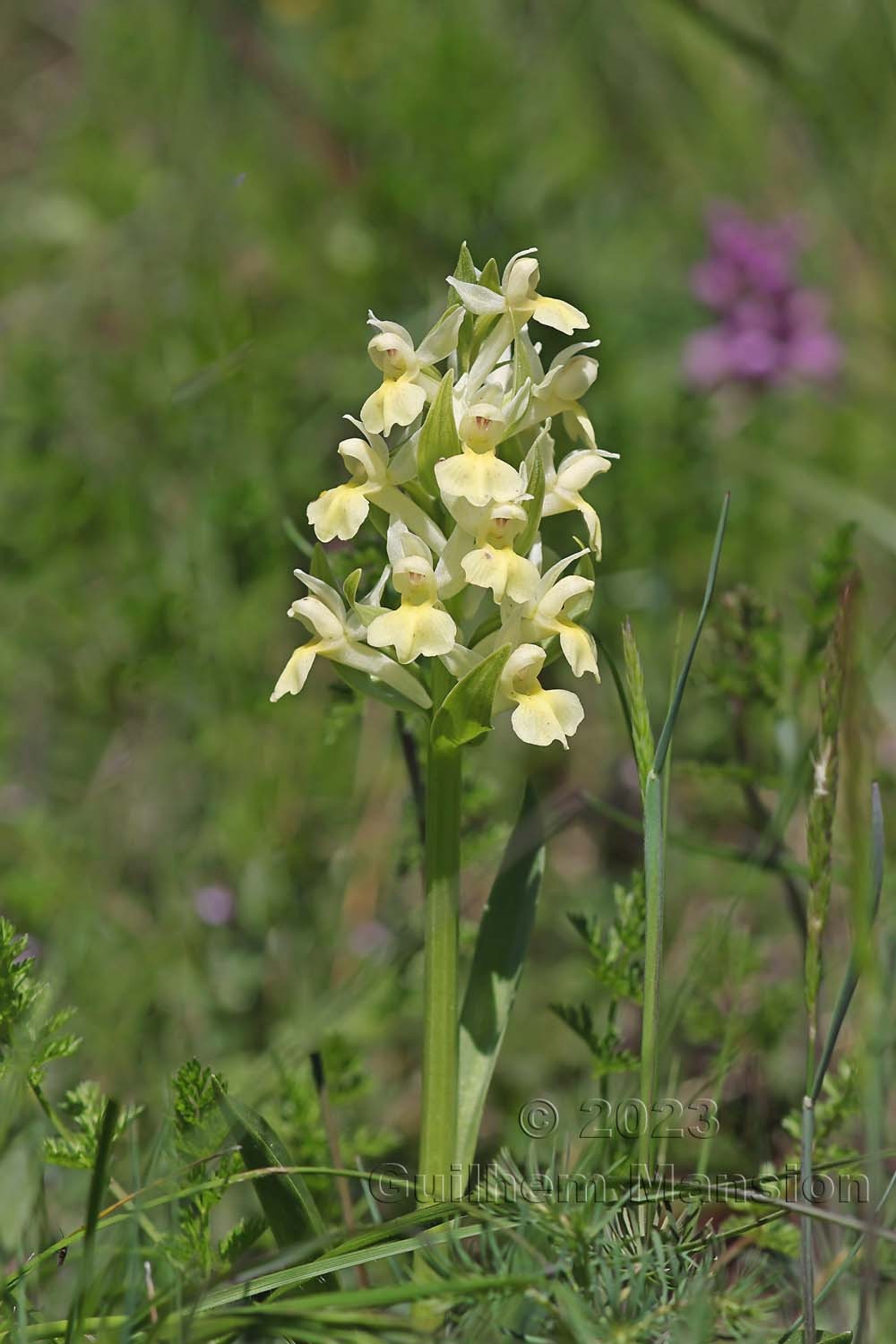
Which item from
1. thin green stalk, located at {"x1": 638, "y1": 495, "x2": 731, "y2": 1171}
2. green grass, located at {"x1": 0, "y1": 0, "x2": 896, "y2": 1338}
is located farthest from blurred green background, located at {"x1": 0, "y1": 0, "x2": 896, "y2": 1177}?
thin green stalk, located at {"x1": 638, "y1": 495, "x2": 731, "y2": 1171}

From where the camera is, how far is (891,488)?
362cm

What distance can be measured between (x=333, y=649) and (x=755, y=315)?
2.97m

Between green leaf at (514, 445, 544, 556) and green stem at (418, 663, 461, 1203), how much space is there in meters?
0.17

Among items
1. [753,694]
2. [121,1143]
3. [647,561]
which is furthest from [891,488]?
[121,1143]

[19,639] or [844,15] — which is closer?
[19,639]

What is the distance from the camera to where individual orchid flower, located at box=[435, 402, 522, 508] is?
4.10 ft

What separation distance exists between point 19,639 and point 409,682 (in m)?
1.76

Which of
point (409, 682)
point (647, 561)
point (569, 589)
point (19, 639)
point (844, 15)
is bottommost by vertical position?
point (19, 639)

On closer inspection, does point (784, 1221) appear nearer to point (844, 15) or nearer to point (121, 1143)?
point (121, 1143)

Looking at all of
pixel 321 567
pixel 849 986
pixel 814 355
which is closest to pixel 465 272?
pixel 321 567

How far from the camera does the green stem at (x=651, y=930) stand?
47.0 inches

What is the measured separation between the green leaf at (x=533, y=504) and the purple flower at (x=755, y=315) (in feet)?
8.61

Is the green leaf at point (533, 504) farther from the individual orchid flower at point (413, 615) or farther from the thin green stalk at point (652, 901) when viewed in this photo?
the thin green stalk at point (652, 901)

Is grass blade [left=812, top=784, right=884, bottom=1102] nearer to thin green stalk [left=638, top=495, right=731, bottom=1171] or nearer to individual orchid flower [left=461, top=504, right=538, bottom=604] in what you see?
thin green stalk [left=638, top=495, right=731, bottom=1171]
